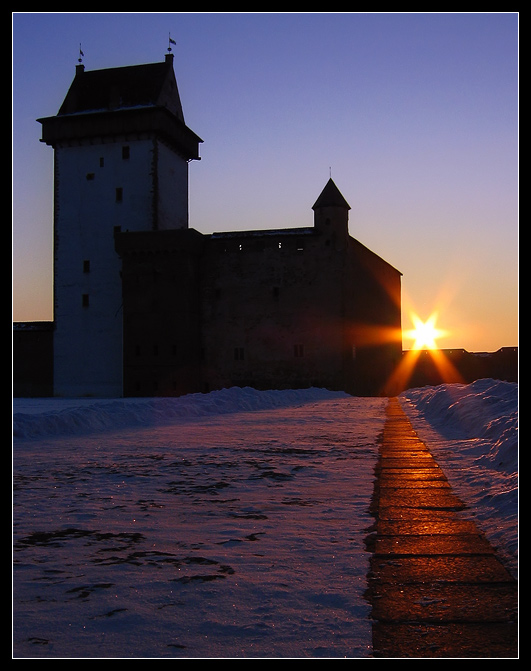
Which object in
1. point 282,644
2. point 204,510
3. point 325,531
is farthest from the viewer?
point 204,510

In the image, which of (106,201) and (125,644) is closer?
(125,644)

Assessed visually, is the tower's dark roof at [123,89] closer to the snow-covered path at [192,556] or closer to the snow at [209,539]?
the snow at [209,539]

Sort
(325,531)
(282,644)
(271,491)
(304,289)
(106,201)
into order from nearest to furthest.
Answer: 1. (282,644)
2. (325,531)
3. (271,491)
4. (304,289)
5. (106,201)

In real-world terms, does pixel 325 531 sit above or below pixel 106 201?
below

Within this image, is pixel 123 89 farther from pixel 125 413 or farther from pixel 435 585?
pixel 435 585

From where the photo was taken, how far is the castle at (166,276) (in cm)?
3712

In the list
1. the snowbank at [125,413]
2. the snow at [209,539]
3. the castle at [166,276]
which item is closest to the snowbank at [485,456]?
the snow at [209,539]

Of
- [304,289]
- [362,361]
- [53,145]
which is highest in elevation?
[53,145]

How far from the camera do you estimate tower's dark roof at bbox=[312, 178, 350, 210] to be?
38.0m

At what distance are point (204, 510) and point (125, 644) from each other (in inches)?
110

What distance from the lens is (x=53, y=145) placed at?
1619 inches

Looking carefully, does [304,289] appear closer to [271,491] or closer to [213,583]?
[271,491]

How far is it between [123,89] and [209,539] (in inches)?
1579
